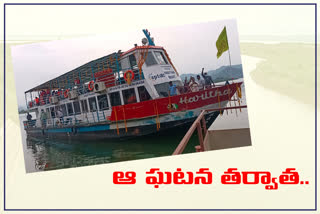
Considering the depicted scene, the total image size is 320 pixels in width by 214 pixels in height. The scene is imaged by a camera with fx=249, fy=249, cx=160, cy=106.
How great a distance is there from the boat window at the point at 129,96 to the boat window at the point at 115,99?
21cm

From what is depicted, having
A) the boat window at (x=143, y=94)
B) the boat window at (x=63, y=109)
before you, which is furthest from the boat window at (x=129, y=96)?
the boat window at (x=63, y=109)

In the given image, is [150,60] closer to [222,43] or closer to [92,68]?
[92,68]

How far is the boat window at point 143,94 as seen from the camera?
631cm

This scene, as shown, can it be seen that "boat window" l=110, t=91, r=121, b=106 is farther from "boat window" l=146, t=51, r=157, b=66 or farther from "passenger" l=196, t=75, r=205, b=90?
"passenger" l=196, t=75, r=205, b=90

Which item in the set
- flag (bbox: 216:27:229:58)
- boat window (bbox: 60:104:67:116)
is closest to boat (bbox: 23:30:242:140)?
boat window (bbox: 60:104:67:116)

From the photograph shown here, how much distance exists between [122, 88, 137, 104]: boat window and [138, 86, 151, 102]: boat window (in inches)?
7.5

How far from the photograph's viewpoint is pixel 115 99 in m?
6.87

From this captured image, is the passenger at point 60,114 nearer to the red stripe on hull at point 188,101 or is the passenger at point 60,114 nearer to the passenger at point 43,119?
the passenger at point 43,119

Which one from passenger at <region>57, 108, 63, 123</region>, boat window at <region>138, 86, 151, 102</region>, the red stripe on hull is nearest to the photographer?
the red stripe on hull

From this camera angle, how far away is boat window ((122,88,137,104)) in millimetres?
6505

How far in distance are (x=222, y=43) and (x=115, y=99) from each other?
328cm

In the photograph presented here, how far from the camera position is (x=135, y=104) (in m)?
6.36

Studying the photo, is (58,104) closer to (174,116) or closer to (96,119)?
(96,119)

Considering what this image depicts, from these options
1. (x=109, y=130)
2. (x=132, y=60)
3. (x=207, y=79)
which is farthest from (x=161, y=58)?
(x=109, y=130)
